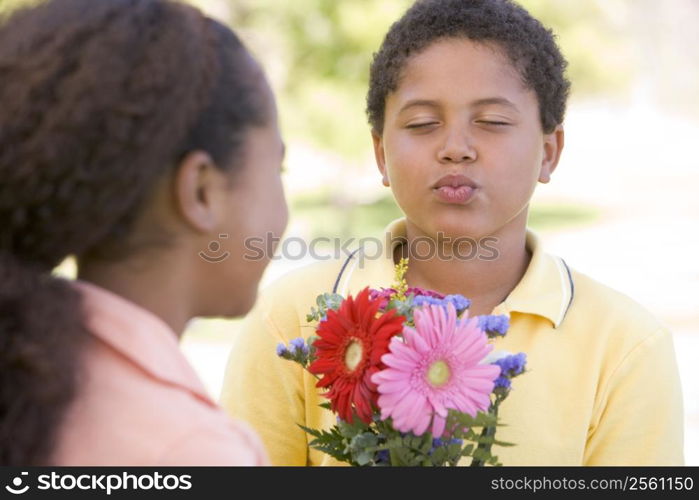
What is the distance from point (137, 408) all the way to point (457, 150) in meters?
1.22

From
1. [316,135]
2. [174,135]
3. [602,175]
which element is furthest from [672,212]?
[174,135]

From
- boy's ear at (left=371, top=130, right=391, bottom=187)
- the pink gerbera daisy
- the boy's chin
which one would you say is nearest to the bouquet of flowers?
the pink gerbera daisy

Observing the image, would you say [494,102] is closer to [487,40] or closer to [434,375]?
[487,40]

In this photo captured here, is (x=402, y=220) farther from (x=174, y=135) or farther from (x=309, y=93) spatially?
(x=309, y=93)

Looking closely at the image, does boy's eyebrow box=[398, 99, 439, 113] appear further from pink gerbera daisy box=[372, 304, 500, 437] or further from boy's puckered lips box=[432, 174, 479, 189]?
pink gerbera daisy box=[372, 304, 500, 437]

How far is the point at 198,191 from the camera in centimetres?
158

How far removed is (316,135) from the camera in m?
10.2

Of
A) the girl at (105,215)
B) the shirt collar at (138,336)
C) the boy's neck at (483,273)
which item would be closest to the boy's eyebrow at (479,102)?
the boy's neck at (483,273)

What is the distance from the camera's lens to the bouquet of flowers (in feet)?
6.08

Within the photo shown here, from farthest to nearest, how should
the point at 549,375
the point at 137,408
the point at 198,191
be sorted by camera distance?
the point at 549,375 < the point at 198,191 < the point at 137,408

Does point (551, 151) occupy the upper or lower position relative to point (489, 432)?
upper

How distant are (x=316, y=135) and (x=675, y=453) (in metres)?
8.09

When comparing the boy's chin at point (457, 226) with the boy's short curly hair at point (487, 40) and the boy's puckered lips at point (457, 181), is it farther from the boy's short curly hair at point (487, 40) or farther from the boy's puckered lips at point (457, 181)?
the boy's short curly hair at point (487, 40)

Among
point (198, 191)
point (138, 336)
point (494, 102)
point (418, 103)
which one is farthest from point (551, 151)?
point (138, 336)
